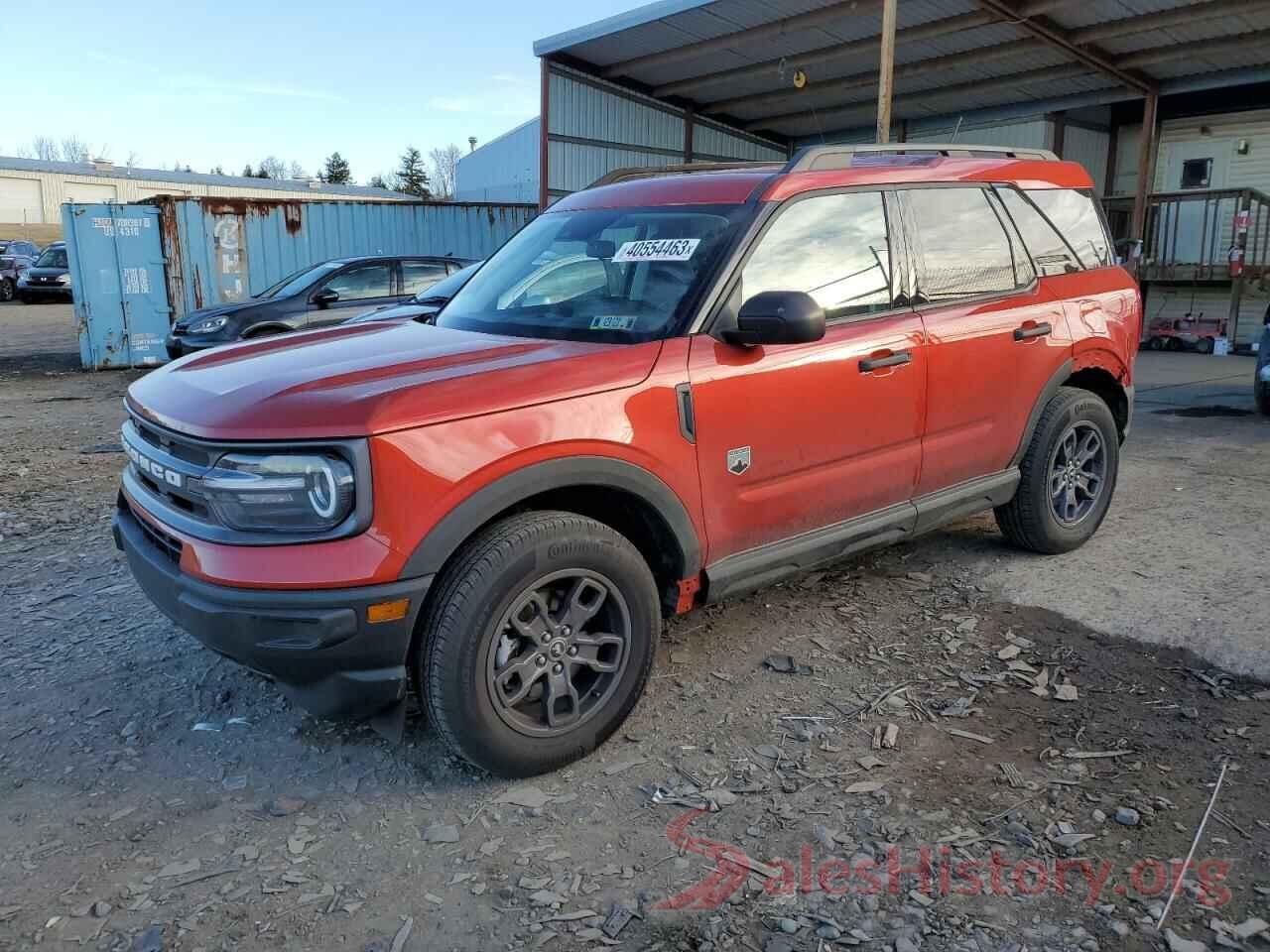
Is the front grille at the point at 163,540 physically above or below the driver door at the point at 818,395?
below

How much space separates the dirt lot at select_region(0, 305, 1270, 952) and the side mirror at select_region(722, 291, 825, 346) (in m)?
1.32

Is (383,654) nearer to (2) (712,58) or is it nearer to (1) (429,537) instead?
(1) (429,537)

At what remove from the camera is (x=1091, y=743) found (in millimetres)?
3232

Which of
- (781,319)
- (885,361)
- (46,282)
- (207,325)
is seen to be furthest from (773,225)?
(46,282)

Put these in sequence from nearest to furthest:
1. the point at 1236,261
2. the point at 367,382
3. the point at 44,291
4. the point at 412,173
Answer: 1. the point at 367,382
2. the point at 1236,261
3. the point at 44,291
4. the point at 412,173

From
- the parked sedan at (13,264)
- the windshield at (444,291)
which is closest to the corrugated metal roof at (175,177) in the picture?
the parked sedan at (13,264)

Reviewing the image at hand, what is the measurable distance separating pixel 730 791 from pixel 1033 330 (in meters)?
2.67

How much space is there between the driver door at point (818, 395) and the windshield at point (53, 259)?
92.5 ft

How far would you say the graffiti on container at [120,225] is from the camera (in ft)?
45.0

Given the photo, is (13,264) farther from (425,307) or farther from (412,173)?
Answer: (412,173)

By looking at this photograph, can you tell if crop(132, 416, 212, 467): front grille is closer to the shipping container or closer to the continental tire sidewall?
the continental tire sidewall

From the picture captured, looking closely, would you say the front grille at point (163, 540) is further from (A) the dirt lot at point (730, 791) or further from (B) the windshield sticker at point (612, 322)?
(B) the windshield sticker at point (612, 322)

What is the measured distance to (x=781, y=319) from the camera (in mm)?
3215

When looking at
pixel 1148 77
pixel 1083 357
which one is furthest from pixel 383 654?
pixel 1148 77
